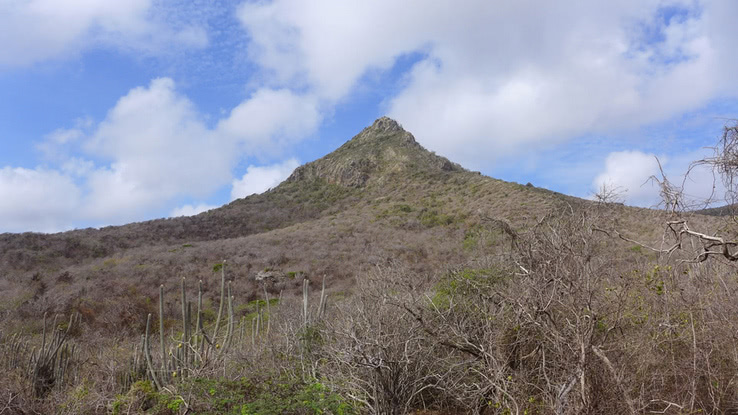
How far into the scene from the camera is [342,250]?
2592 cm

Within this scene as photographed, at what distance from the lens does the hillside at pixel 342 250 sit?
5.90 metres

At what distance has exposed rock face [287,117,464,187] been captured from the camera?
47.5 metres

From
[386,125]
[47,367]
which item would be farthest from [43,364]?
[386,125]

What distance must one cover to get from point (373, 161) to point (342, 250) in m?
25.3

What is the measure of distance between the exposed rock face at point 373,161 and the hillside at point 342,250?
0.22 meters

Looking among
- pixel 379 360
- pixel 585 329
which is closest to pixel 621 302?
pixel 585 329

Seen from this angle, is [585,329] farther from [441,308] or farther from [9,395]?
[9,395]

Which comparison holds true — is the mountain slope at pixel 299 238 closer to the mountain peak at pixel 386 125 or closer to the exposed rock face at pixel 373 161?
the exposed rock face at pixel 373 161

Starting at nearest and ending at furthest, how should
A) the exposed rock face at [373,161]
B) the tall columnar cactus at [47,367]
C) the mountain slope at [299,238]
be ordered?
the tall columnar cactus at [47,367], the mountain slope at [299,238], the exposed rock face at [373,161]

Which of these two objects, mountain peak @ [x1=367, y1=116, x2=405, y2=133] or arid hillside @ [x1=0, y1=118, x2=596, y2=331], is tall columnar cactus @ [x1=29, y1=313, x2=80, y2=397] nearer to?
arid hillside @ [x1=0, y1=118, x2=596, y2=331]

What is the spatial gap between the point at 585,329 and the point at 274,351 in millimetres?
4823

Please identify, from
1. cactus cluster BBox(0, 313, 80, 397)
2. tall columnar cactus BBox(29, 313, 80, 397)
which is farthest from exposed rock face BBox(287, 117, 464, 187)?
tall columnar cactus BBox(29, 313, 80, 397)

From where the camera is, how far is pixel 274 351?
294 inches

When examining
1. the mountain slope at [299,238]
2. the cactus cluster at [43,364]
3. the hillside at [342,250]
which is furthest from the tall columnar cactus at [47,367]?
the mountain slope at [299,238]
